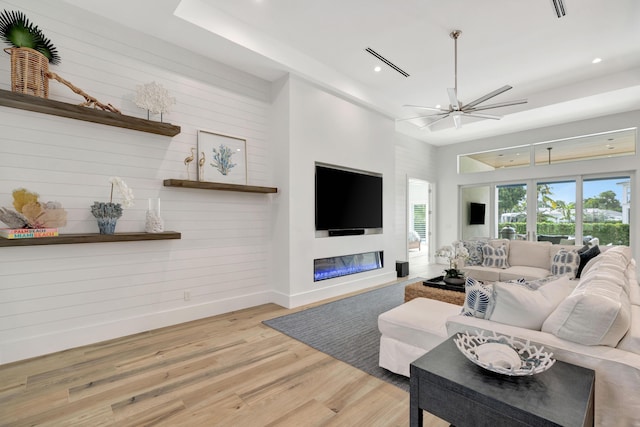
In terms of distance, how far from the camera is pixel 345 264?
5.02 meters

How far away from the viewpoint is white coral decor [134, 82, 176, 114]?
3113 mm

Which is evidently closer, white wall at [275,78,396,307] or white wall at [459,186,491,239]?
white wall at [275,78,396,307]

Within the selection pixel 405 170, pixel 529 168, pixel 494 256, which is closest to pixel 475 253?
pixel 494 256

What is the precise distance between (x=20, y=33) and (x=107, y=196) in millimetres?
1475

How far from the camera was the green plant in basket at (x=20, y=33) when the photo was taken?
2521 mm

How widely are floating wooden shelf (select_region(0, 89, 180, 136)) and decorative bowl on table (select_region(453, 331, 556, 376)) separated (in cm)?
331

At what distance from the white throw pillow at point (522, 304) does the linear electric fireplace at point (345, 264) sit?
2.93 meters

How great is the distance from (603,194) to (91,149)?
819 cm

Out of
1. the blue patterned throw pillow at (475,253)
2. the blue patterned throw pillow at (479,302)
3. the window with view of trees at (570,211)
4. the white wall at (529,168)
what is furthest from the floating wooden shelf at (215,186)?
the window with view of trees at (570,211)

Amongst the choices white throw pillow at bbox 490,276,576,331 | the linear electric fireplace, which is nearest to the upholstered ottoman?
white throw pillow at bbox 490,276,576,331

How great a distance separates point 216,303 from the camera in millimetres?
3805

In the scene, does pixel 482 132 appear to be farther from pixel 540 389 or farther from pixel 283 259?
pixel 540 389

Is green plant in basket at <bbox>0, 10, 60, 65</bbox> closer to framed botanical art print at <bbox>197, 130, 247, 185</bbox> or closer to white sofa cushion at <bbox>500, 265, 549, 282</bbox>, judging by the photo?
framed botanical art print at <bbox>197, 130, 247, 185</bbox>

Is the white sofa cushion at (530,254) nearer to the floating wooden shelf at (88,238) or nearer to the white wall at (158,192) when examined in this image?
the white wall at (158,192)
